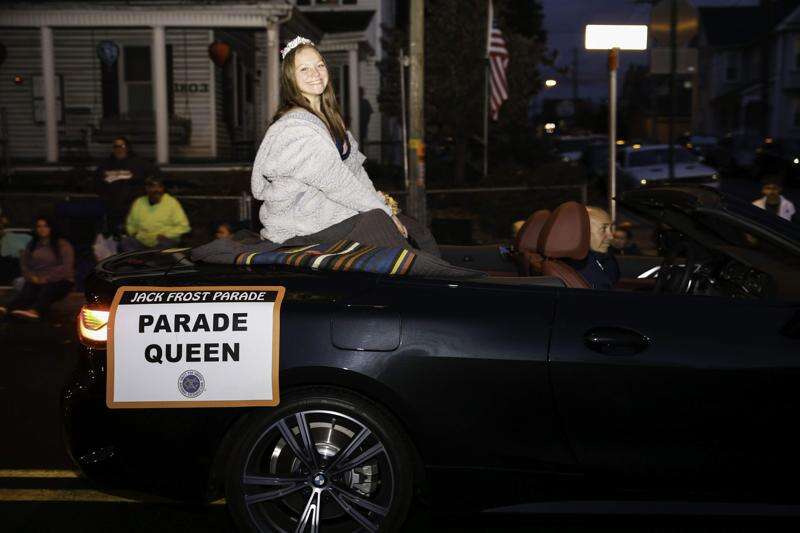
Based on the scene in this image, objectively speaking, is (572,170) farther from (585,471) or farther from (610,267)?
(585,471)

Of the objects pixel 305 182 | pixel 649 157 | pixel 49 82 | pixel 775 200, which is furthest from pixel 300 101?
pixel 649 157

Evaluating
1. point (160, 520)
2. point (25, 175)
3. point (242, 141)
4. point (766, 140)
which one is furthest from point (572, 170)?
point (766, 140)

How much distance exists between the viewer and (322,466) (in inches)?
139

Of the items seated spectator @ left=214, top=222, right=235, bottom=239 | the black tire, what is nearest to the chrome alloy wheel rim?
the black tire

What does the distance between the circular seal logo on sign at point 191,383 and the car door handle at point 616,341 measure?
137cm

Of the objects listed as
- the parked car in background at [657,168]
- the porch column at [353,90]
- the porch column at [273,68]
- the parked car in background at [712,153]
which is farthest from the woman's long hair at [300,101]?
the parked car in background at [712,153]

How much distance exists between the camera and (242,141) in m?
23.4

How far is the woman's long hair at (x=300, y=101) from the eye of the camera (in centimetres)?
427

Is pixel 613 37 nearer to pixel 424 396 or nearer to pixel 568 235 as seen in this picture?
pixel 568 235

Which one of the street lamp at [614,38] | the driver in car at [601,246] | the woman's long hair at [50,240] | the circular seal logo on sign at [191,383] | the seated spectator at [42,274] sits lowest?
the seated spectator at [42,274]

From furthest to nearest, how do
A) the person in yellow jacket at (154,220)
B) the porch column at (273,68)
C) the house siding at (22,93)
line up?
the house siding at (22,93) < the porch column at (273,68) < the person in yellow jacket at (154,220)

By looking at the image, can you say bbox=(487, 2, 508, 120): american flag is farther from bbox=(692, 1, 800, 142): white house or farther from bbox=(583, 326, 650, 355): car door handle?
bbox=(692, 1, 800, 142): white house

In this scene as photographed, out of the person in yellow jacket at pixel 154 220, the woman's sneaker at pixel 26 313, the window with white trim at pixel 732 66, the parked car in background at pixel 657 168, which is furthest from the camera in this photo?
the window with white trim at pixel 732 66

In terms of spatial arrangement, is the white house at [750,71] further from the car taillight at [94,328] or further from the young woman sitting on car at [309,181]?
the car taillight at [94,328]
